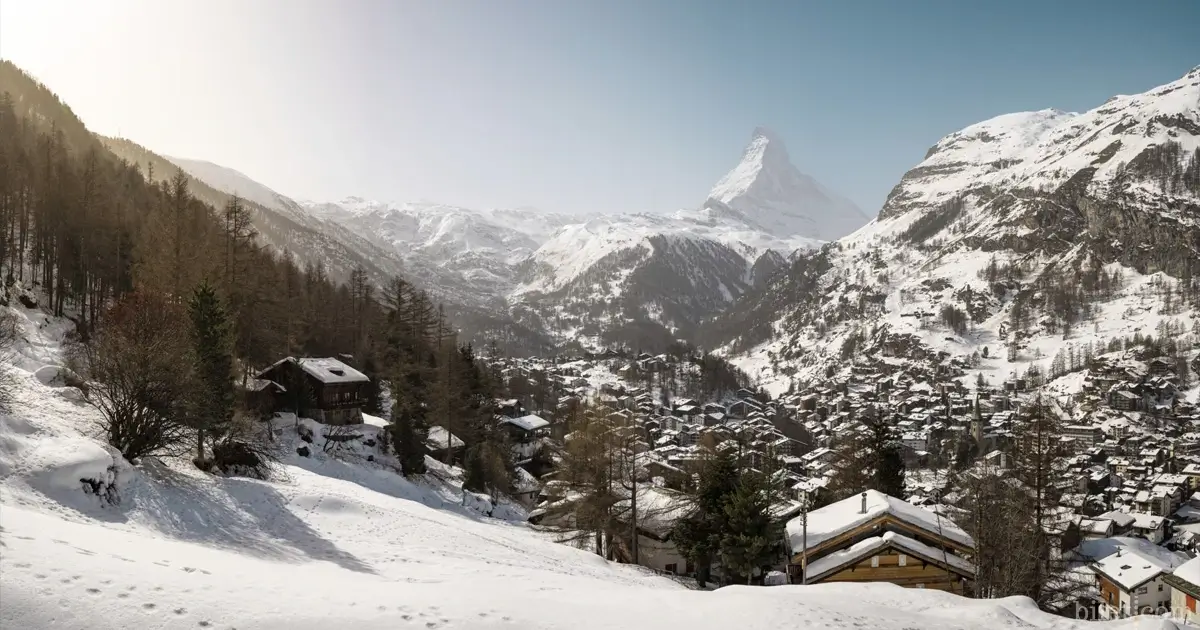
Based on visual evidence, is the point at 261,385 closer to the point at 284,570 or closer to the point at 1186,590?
the point at 284,570

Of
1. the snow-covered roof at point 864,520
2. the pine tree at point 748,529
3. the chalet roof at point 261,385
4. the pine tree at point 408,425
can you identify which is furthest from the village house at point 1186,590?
the chalet roof at point 261,385

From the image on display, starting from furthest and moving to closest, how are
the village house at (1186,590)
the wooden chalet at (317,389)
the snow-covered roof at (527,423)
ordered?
the snow-covered roof at (527,423), the wooden chalet at (317,389), the village house at (1186,590)

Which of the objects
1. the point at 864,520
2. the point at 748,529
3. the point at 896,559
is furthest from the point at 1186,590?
the point at 748,529

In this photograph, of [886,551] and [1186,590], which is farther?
[1186,590]

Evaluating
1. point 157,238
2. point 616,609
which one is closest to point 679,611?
point 616,609

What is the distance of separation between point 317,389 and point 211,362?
68.7 ft

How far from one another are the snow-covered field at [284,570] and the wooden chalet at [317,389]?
16.6 m

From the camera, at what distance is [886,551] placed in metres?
27.2

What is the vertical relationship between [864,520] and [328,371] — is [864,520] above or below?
below

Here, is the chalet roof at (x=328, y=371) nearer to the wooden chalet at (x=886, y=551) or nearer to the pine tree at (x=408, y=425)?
the pine tree at (x=408, y=425)

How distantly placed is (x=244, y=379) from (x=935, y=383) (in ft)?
572

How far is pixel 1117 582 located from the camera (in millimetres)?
44875

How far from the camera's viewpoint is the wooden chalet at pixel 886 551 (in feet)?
88.6

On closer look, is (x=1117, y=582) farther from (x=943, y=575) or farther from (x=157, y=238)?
(x=157, y=238)
